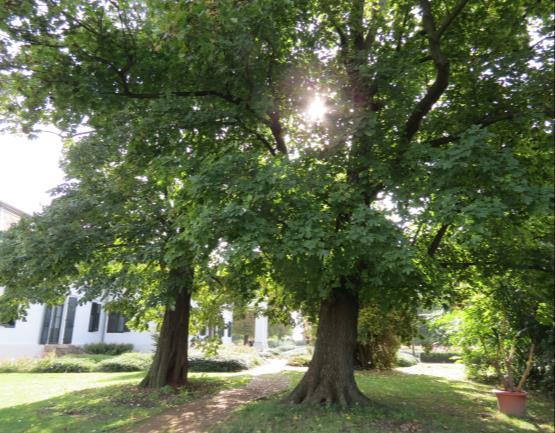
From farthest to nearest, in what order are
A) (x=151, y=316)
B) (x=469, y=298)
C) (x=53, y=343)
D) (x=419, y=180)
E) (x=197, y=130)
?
(x=53, y=343), (x=151, y=316), (x=469, y=298), (x=197, y=130), (x=419, y=180)

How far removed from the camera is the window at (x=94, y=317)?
26.8 metres

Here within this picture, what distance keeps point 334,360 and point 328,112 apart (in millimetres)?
5324

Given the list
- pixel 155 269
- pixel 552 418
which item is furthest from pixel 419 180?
pixel 155 269

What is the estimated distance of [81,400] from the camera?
11.6 meters

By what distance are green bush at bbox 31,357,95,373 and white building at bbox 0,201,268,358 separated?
2.20 meters

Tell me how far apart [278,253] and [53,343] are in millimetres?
21586

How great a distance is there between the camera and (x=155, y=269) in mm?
10719

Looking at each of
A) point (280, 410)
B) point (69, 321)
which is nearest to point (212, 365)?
point (69, 321)

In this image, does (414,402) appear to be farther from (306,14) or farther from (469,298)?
(306,14)

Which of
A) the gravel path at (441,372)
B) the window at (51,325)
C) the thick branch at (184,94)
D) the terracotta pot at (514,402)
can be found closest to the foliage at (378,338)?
the gravel path at (441,372)

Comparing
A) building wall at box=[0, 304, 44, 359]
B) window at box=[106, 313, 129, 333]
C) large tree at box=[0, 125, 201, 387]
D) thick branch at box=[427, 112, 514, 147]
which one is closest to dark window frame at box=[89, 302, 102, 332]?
window at box=[106, 313, 129, 333]

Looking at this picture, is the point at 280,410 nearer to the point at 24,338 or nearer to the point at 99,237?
the point at 99,237

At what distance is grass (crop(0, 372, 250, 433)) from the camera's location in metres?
8.96

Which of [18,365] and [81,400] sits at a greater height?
[18,365]
